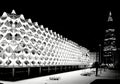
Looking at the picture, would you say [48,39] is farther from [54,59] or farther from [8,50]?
[8,50]

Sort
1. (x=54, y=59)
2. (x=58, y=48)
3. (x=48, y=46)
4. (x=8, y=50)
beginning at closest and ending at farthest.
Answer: (x=8, y=50)
(x=48, y=46)
(x=54, y=59)
(x=58, y=48)

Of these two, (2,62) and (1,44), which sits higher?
(1,44)

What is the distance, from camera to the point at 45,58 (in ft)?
142

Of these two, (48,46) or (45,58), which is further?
(48,46)

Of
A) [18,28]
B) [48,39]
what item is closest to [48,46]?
[48,39]

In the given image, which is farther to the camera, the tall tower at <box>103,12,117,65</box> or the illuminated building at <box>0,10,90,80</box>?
the tall tower at <box>103,12,117,65</box>

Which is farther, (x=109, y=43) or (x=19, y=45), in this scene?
(x=109, y=43)

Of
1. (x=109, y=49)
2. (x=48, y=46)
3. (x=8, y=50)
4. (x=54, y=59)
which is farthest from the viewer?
(x=109, y=49)

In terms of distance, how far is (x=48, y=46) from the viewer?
4697 centimetres

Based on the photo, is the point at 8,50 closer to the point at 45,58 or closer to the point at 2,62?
the point at 2,62

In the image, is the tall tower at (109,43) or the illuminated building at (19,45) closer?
the illuminated building at (19,45)

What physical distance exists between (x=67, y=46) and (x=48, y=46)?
21.2m

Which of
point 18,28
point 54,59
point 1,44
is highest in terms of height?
point 18,28

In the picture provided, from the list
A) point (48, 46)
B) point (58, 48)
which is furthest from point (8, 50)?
point (58, 48)
